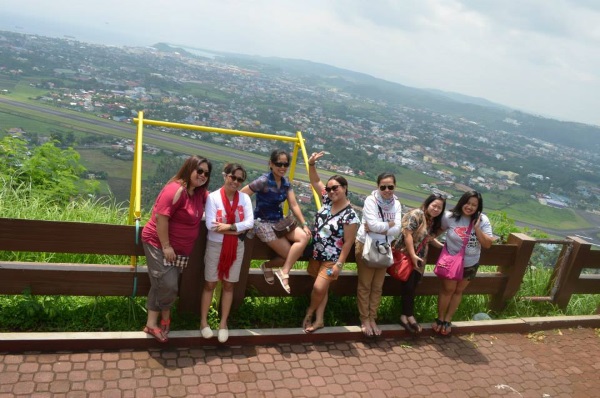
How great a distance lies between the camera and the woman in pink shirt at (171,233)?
3.25 metres

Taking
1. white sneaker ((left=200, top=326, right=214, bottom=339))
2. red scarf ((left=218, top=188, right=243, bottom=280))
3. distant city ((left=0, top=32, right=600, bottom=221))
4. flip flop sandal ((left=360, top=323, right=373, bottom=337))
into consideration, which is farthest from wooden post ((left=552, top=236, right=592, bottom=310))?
distant city ((left=0, top=32, right=600, bottom=221))

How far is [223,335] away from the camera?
363cm

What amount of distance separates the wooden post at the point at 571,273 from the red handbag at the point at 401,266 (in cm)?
239

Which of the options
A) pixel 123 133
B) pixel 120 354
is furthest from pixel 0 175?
pixel 123 133

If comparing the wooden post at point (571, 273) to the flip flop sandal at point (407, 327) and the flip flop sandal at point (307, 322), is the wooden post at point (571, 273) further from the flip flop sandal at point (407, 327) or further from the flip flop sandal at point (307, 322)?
the flip flop sandal at point (307, 322)

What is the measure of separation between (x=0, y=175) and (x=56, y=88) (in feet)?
143

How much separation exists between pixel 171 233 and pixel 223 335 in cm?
96

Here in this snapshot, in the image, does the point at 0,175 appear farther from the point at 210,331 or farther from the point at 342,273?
the point at 342,273

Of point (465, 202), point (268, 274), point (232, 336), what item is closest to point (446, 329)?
point (465, 202)

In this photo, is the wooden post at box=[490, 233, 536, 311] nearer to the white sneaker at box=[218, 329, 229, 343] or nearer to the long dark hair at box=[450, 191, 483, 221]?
the long dark hair at box=[450, 191, 483, 221]

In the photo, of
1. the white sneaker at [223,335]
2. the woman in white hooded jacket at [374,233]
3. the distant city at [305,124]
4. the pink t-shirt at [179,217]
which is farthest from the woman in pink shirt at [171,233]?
the distant city at [305,124]

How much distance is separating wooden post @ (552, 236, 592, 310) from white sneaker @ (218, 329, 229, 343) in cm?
423

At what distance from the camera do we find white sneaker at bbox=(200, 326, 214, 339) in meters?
3.59

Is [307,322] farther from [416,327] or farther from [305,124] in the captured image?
[305,124]
